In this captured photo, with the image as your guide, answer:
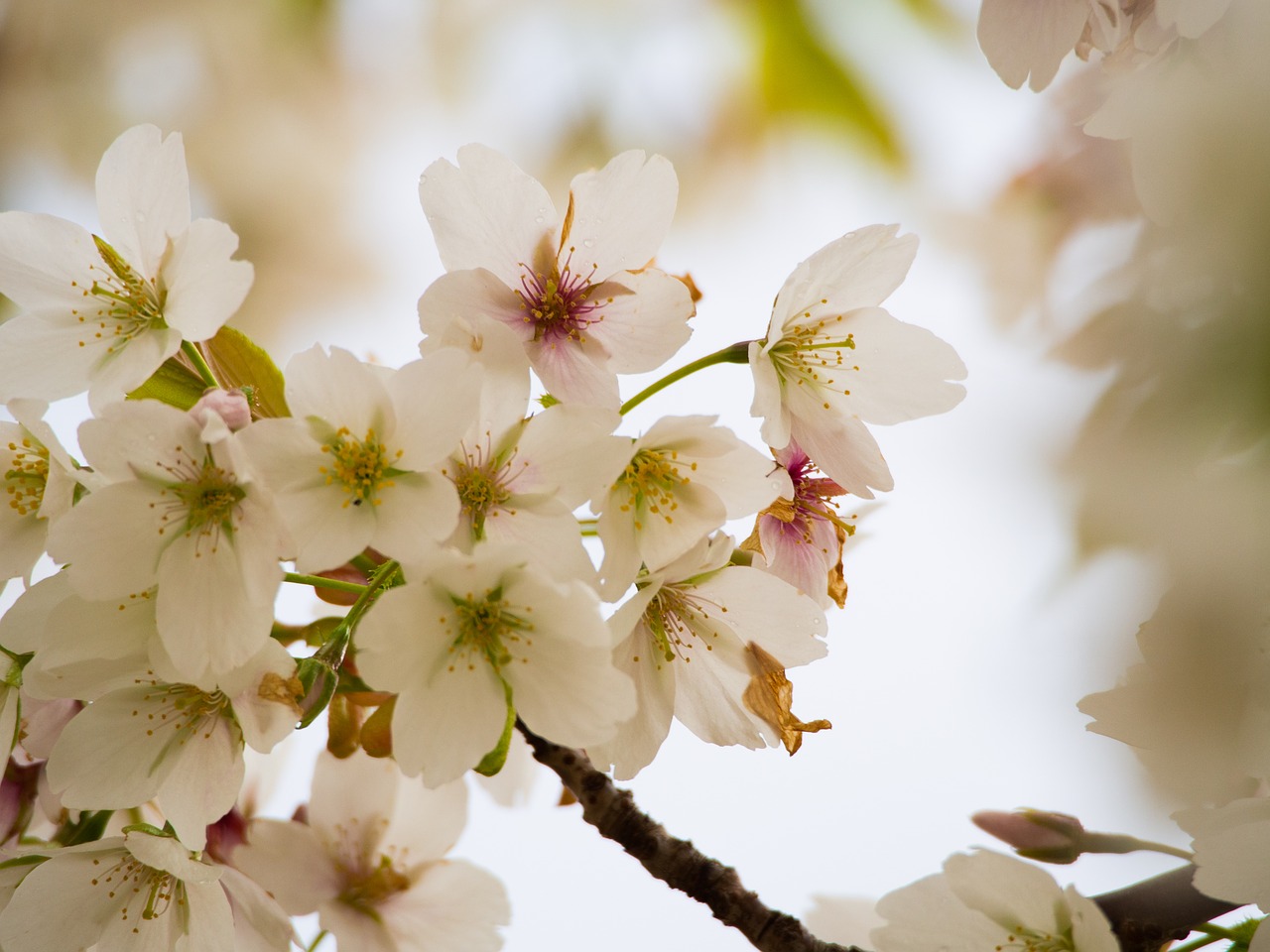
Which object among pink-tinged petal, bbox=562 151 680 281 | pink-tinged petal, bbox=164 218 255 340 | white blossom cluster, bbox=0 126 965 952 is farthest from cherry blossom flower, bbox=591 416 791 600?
pink-tinged petal, bbox=164 218 255 340

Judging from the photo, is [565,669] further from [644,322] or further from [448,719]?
[644,322]

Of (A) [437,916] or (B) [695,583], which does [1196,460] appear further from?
(A) [437,916]

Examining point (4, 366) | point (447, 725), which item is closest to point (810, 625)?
point (447, 725)

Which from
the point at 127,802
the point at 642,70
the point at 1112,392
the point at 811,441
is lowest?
the point at 127,802

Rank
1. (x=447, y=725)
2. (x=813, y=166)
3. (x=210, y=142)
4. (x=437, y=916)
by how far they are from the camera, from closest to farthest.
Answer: (x=447, y=725)
(x=437, y=916)
(x=813, y=166)
(x=210, y=142)

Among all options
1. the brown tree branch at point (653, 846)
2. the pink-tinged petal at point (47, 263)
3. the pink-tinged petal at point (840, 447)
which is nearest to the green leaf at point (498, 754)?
the brown tree branch at point (653, 846)

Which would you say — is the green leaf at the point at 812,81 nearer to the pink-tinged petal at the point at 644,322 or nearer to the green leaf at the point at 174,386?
the pink-tinged petal at the point at 644,322
